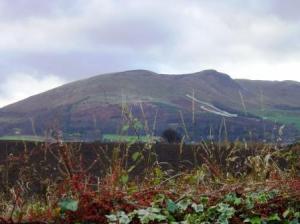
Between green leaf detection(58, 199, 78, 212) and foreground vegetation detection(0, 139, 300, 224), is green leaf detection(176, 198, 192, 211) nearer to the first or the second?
foreground vegetation detection(0, 139, 300, 224)

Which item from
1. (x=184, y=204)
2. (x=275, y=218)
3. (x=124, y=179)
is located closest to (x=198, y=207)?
(x=184, y=204)

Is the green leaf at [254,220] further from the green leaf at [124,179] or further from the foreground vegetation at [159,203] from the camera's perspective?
the green leaf at [124,179]

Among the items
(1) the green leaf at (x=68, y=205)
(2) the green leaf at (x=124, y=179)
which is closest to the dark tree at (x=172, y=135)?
(2) the green leaf at (x=124, y=179)

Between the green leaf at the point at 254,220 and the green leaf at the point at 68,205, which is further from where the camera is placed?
the green leaf at the point at 254,220

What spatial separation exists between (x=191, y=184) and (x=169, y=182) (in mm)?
264

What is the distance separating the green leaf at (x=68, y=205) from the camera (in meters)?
4.93

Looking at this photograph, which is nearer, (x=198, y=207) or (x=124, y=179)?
(x=198, y=207)

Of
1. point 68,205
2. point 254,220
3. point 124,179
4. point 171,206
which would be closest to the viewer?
point 68,205

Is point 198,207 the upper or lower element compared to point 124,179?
lower

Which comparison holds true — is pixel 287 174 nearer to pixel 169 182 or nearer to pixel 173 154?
pixel 169 182

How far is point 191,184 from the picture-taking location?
248 inches

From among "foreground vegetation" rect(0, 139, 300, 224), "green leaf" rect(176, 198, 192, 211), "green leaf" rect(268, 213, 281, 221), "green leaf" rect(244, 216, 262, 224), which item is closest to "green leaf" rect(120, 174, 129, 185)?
"foreground vegetation" rect(0, 139, 300, 224)

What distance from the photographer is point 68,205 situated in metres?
4.95

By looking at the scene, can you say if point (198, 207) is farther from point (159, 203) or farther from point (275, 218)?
point (275, 218)
